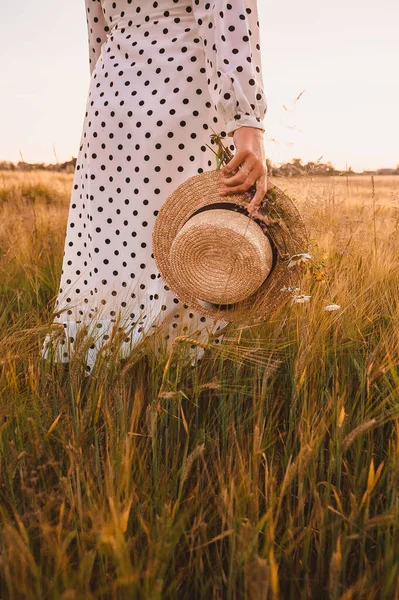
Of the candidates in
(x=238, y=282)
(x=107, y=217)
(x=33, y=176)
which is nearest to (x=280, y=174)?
(x=107, y=217)

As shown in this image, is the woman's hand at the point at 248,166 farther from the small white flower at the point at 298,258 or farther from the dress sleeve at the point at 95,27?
the dress sleeve at the point at 95,27

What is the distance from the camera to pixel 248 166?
1558 millimetres

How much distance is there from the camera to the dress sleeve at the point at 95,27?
203 cm

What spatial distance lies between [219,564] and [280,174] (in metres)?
2.03

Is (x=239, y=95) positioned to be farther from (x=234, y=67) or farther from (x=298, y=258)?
(x=298, y=258)

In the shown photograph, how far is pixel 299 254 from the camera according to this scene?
5.18ft

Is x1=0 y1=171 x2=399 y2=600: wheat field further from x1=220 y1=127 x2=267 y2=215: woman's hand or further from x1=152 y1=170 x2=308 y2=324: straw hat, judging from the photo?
x1=220 y1=127 x2=267 y2=215: woman's hand

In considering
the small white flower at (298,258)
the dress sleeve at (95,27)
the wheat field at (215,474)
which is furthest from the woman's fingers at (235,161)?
the dress sleeve at (95,27)

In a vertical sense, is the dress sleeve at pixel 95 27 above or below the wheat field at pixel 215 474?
above

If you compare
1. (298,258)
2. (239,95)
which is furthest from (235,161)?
(298,258)

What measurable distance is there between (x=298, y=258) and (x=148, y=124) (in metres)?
0.66

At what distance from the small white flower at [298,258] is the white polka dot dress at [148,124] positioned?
1.11 ft

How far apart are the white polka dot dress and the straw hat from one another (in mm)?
128

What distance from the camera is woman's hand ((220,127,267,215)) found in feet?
5.09
